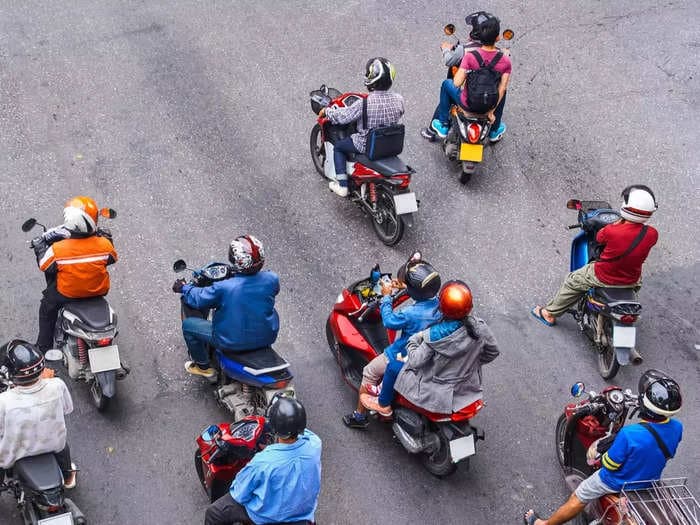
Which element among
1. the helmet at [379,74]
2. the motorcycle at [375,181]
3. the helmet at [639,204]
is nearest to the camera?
the helmet at [639,204]

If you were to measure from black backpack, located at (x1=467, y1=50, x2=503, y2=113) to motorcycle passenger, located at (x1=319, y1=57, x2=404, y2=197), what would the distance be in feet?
3.29

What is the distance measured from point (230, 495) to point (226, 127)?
577cm

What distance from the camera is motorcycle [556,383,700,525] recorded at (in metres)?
6.16

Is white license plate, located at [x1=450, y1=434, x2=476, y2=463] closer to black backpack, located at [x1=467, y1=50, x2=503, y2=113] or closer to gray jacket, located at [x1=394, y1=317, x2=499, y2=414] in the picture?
gray jacket, located at [x1=394, y1=317, x2=499, y2=414]

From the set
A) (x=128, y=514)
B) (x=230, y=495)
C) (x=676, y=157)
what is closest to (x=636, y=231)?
(x=676, y=157)

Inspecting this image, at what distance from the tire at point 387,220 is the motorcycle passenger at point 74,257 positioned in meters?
3.02

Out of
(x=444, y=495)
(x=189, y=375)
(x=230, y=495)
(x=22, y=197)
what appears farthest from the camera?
(x=22, y=197)

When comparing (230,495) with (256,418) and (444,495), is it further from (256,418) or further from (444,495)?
(444,495)

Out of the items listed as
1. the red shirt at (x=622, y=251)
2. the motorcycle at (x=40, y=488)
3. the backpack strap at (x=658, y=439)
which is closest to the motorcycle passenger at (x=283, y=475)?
the motorcycle at (x=40, y=488)

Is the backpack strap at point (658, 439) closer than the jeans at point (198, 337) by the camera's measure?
Yes

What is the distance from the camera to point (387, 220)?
948 cm

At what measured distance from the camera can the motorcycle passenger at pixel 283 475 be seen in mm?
5523

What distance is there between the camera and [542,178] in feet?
34.7

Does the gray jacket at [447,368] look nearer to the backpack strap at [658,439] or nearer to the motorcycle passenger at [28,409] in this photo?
the backpack strap at [658,439]
